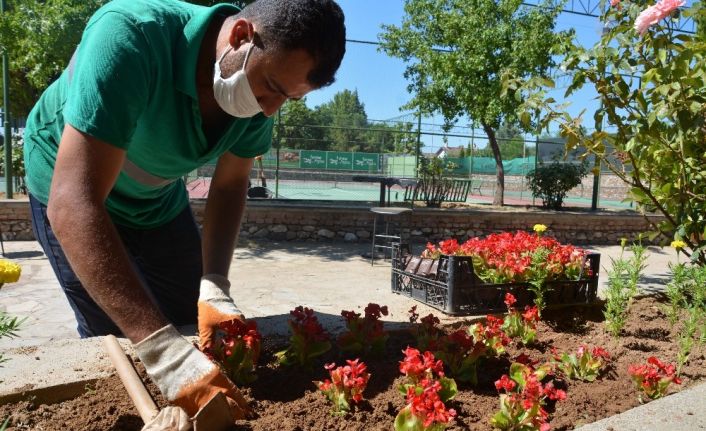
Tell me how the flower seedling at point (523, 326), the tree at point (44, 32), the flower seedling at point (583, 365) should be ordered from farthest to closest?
the tree at point (44, 32) → the flower seedling at point (523, 326) → the flower seedling at point (583, 365)

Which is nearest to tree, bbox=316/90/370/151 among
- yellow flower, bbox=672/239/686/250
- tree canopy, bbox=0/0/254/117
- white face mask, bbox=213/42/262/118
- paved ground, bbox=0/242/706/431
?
paved ground, bbox=0/242/706/431

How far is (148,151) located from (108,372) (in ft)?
2.54

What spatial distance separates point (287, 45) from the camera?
160cm

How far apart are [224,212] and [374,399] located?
42.5 inches

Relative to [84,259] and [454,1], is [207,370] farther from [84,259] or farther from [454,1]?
[454,1]

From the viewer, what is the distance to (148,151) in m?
1.91

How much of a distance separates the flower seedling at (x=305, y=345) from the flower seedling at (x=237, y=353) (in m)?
0.18

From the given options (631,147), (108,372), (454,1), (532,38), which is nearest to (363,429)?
(108,372)

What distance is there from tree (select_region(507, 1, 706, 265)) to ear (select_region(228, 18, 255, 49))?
80.1 inches

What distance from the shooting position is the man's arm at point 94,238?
1345 mm

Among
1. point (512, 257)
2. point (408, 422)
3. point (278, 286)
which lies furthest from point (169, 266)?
point (278, 286)

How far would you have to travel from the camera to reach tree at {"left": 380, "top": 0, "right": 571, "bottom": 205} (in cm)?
1130

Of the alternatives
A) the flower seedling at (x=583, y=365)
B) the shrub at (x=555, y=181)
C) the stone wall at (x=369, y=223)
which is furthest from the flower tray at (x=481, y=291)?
the shrub at (x=555, y=181)

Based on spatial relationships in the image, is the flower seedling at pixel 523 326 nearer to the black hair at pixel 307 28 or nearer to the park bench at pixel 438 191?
the black hair at pixel 307 28
